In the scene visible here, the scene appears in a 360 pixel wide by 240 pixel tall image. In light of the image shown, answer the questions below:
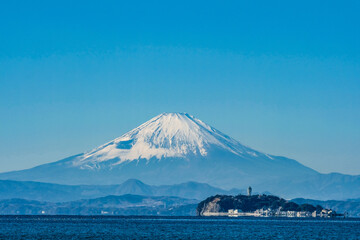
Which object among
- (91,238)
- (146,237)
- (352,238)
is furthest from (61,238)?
(352,238)

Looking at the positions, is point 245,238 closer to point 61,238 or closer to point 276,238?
point 276,238

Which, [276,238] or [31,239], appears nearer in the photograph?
[31,239]

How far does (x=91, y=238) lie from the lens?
170m

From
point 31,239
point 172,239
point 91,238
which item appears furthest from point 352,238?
point 31,239

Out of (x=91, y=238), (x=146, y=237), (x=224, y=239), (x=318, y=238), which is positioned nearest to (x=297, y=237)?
(x=318, y=238)

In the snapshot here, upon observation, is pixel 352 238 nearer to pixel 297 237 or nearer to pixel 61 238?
pixel 297 237

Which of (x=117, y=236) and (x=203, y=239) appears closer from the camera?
(x=203, y=239)

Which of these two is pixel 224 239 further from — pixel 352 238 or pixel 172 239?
pixel 352 238

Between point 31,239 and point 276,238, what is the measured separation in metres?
49.8

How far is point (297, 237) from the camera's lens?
7165 inches

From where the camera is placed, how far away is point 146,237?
17575cm

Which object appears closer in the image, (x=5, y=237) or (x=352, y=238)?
(x=5, y=237)

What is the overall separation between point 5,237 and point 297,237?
200 ft

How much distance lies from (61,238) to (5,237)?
35.7 feet
